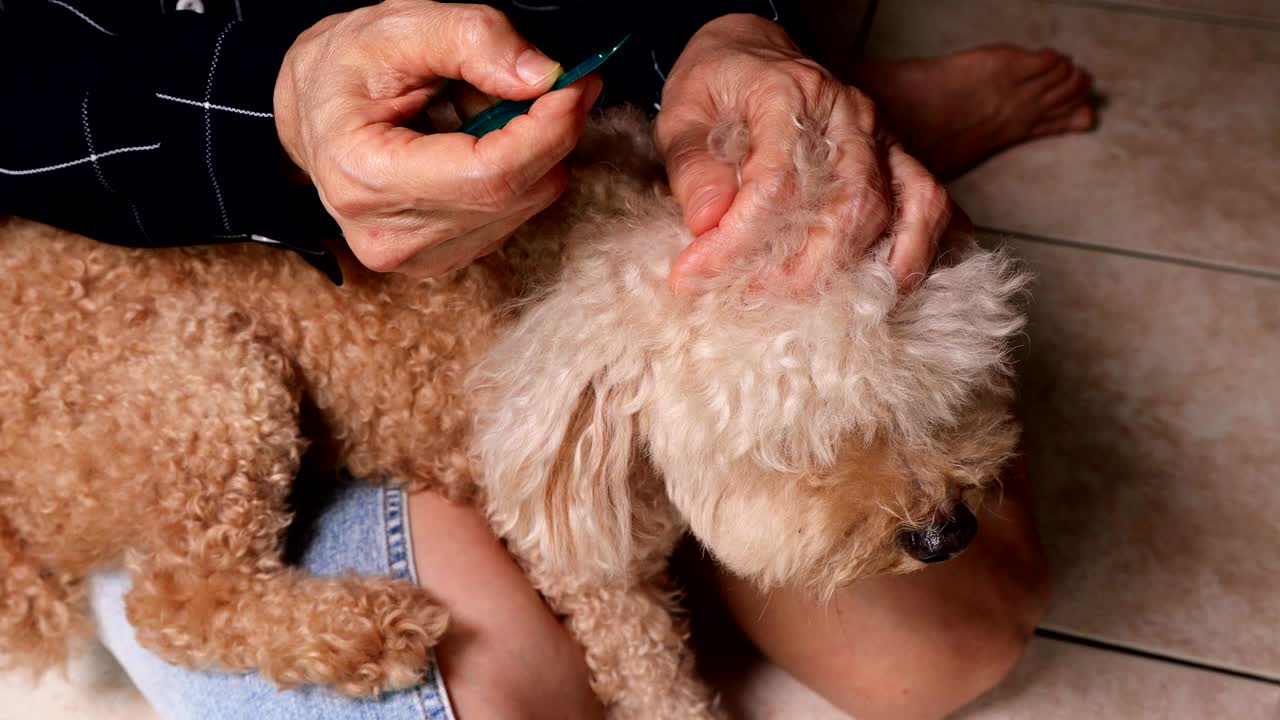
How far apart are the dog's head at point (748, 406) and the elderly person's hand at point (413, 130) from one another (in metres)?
0.11

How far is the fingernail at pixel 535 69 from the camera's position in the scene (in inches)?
24.6

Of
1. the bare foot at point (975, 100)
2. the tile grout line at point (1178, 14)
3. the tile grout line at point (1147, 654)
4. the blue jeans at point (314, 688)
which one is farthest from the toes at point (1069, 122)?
the blue jeans at point (314, 688)

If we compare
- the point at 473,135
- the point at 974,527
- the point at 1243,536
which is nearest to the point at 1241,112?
the point at 1243,536

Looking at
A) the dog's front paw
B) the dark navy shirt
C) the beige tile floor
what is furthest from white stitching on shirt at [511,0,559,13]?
the beige tile floor

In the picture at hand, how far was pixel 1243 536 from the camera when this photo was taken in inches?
50.9

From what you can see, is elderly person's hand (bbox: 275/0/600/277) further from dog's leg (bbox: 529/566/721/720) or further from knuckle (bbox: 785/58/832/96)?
dog's leg (bbox: 529/566/721/720)

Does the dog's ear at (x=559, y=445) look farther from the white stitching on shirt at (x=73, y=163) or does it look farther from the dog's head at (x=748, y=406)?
the white stitching on shirt at (x=73, y=163)

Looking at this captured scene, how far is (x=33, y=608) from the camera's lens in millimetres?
924

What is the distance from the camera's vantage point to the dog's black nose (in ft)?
2.63

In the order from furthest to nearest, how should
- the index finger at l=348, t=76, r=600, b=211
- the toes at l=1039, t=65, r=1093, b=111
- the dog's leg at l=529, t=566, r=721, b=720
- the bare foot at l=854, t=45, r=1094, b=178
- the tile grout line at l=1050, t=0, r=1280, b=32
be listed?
1. the tile grout line at l=1050, t=0, r=1280, b=32
2. the toes at l=1039, t=65, r=1093, b=111
3. the bare foot at l=854, t=45, r=1094, b=178
4. the dog's leg at l=529, t=566, r=721, b=720
5. the index finger at l=348, t=76, r=600, b=211

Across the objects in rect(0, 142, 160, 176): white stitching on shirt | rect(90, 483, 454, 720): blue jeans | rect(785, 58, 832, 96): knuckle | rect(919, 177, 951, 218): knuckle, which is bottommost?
rect(90, 483, 454, 720): blue jeans

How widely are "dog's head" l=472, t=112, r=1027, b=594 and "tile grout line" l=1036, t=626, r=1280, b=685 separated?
456 millimetres

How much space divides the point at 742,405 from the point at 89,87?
1.76ft

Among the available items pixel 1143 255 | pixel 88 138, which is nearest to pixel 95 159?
pixel 88 138
